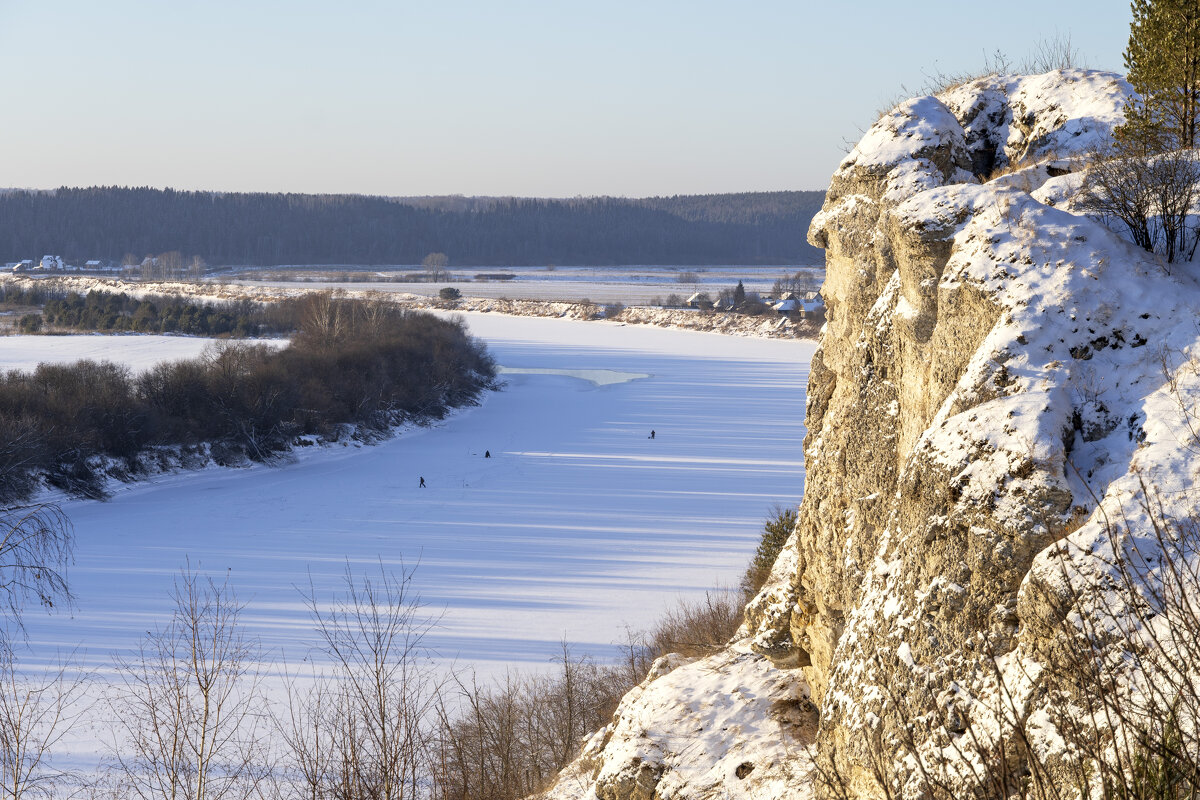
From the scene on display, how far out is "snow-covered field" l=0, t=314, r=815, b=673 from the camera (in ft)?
83.2

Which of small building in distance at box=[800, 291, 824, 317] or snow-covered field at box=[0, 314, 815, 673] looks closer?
snow-covered field at box=[0, 314, 815, 673]

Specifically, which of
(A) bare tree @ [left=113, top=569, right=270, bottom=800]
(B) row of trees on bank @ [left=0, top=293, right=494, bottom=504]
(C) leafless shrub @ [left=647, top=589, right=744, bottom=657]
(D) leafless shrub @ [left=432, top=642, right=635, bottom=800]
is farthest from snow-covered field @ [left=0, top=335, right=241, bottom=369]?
(D) leafless shrub @ [left=432, top=642, right=635, bottom=800]

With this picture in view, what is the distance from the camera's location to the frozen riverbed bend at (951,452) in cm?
618

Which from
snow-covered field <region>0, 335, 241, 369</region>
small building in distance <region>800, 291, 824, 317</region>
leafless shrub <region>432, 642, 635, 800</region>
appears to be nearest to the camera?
leafless shrub <region>432, 642, 635, 800</region>

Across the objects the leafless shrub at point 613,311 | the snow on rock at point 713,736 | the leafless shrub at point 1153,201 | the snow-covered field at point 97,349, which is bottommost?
the snow on rock at point 713,736

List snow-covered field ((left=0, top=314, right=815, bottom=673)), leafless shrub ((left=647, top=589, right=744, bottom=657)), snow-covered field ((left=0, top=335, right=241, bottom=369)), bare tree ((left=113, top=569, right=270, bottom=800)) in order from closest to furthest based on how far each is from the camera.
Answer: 1. bare tree ((left=113, top=569, right=270, bottom=800))
2. leafless shrub ((left=647, top=589, right=744, bottom=657))
3. snow-covered field ((left=0, top=314, right=815, bottom=673))
4. snow-covered field ((left=0, top=335, right=241, bottom=369))

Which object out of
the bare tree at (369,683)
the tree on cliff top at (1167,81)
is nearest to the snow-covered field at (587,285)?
the bare tree at (369,683)

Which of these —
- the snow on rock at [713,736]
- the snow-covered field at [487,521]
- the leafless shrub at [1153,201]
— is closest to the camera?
the leafless shrub at [1153,201]

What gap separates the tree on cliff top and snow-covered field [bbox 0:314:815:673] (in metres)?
17.1

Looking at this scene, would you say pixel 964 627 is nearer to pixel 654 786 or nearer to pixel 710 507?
pixel 654 786

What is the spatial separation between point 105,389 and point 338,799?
129 feet

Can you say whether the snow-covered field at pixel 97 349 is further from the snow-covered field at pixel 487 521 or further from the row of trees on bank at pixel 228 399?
the row of trees on bank at pixel 228 399

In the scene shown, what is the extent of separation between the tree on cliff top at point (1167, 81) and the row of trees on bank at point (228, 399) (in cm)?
3106

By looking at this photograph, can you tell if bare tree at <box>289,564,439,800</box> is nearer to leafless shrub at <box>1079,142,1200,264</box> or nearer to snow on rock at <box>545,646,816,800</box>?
snow on rock at <box>545,646,816,800</box>
